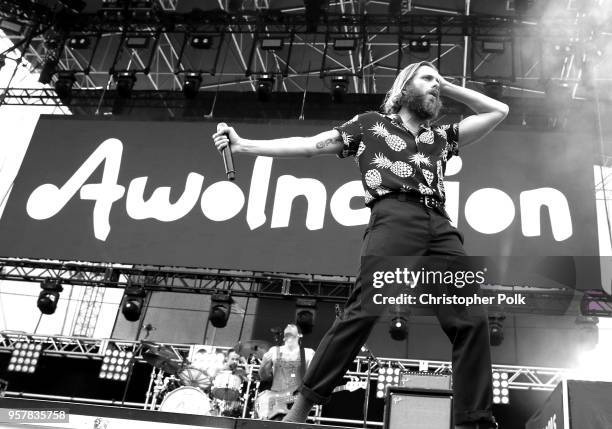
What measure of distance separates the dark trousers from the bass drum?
205 inches

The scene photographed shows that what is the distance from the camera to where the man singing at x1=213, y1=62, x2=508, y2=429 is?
5.65ft

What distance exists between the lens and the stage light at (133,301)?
939 cm

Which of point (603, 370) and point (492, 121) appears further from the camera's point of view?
point (603, 370)

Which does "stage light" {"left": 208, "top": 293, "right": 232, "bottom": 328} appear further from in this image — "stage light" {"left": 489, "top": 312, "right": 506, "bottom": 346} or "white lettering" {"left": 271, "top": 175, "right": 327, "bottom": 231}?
"stage light" {"left": 489, "top": 312, "right": 506, "bottom": 346}

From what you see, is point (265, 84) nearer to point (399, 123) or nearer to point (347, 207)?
point (347, 207)

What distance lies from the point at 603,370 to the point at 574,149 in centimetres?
423

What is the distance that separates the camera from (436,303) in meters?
1.83

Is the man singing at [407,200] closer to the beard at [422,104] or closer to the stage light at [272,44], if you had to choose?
the beard at [422,104]

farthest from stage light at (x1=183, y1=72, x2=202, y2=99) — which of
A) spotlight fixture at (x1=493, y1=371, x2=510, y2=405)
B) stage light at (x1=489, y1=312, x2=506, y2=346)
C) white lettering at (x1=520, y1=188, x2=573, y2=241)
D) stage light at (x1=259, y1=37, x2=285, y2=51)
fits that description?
spotlight fixture at (x1=493, y1=371, x2=510, y2=405)

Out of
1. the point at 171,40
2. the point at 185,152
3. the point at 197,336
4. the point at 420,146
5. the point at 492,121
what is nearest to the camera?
the point at 420,146

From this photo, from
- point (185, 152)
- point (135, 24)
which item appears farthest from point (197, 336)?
point (135, 24)

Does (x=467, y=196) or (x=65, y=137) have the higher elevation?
(x=65, y=137)

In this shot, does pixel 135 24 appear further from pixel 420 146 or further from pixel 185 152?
pixel 420 146

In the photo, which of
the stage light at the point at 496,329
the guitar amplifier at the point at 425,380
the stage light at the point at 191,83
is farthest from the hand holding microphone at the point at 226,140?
the stage light at the point at 191,83
